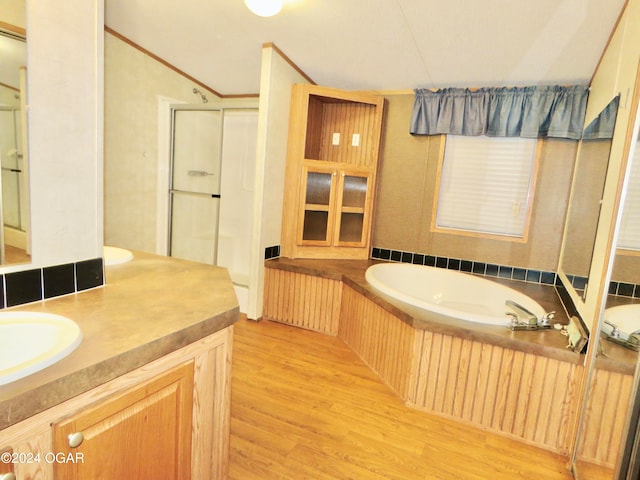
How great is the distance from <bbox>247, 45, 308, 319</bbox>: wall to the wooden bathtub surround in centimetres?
105

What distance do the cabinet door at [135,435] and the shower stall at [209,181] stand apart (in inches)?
94.8

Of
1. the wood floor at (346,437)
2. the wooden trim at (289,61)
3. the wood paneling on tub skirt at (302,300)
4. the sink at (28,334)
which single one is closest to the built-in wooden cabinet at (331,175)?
the wooden trim at (289,61)

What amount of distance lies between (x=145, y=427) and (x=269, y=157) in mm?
2323

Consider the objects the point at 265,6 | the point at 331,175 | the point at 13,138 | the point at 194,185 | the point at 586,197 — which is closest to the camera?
the point at 13,138

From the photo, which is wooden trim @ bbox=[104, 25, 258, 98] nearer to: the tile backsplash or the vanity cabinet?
the tile backsplash

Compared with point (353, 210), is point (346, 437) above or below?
below

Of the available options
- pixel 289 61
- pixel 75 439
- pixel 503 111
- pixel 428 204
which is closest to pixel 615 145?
pixel 503 111

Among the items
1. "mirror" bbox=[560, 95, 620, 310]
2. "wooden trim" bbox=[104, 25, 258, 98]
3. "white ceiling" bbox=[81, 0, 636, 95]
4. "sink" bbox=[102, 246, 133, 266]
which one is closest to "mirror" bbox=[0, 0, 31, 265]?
"sink" bbox=[102, 246, 133, 266]

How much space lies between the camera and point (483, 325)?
6.70 feet

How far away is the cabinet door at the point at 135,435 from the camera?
2.72 feet

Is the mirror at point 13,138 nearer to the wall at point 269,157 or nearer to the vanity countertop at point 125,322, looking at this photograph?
the vanity countertop at point 125,322

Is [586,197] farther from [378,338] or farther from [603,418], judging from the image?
[378,338]

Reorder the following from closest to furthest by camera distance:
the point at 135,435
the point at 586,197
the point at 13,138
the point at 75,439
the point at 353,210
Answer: the point at 75,439 → the point at 135,435 → the point at 13,138 → the point at 586,197 → the point at 353,210

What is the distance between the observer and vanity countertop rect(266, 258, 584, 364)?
185cm
